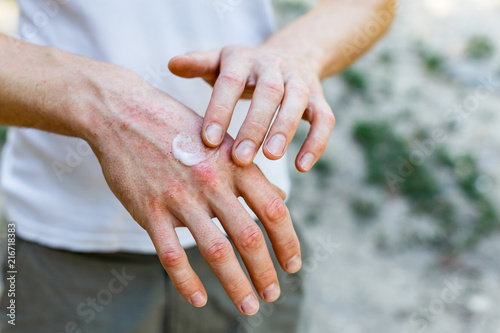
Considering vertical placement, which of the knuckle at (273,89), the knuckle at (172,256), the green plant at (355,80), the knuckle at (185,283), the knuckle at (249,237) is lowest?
the green plant at (355,80)

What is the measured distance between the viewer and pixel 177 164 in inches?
45.3

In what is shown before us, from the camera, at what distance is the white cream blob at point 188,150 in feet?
3.78

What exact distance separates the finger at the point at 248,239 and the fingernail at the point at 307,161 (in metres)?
0.22

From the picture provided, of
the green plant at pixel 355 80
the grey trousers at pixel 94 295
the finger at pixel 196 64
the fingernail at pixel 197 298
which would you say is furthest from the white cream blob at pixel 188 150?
the green plant at pixel 355 80

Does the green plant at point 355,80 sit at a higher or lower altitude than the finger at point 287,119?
lower

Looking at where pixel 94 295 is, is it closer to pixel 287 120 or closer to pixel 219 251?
pixel 219 251

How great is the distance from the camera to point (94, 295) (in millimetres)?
1593

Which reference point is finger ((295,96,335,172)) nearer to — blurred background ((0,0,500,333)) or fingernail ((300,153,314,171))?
fingernail ((300,153,314,171))

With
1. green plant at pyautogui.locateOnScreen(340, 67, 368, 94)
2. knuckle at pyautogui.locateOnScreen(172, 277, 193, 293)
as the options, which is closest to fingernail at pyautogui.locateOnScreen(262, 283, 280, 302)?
knuckle at pyautogui.locateOnScreen(172, 277, 193, 293)

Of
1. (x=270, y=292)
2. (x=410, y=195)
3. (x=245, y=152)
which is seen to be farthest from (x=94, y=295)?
(x=410, y=195)

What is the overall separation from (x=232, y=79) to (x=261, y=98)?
0.10 m

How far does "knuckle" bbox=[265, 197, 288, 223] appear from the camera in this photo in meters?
1.15

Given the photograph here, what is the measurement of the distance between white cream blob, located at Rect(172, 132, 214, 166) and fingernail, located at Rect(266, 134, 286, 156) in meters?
0.16

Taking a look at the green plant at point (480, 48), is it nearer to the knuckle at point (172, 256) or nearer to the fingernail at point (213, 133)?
the fingernail at point (213, 133)
